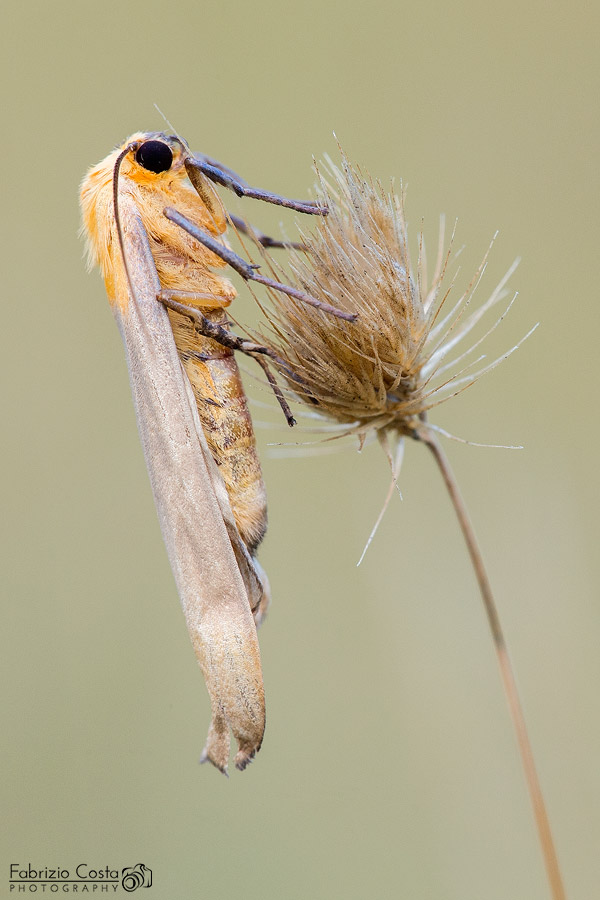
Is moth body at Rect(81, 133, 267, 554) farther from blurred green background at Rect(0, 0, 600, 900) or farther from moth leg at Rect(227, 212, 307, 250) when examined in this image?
blurred green background at Rect(0, 0, 600, 900)

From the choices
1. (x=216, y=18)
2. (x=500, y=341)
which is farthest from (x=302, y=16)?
(x=500, y=341)

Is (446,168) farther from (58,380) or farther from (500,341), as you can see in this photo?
(58,380)

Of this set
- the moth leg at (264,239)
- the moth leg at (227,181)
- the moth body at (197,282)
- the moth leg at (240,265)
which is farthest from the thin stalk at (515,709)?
the moth leg at (227,181)

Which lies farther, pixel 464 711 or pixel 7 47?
pixel 7 47

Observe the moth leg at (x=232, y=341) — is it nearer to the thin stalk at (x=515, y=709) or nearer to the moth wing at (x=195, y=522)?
the moth wing at (x=195, y=522)

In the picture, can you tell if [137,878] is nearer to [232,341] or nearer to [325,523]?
[325,523]

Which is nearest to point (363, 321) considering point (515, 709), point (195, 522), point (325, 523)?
point (195, 522)
